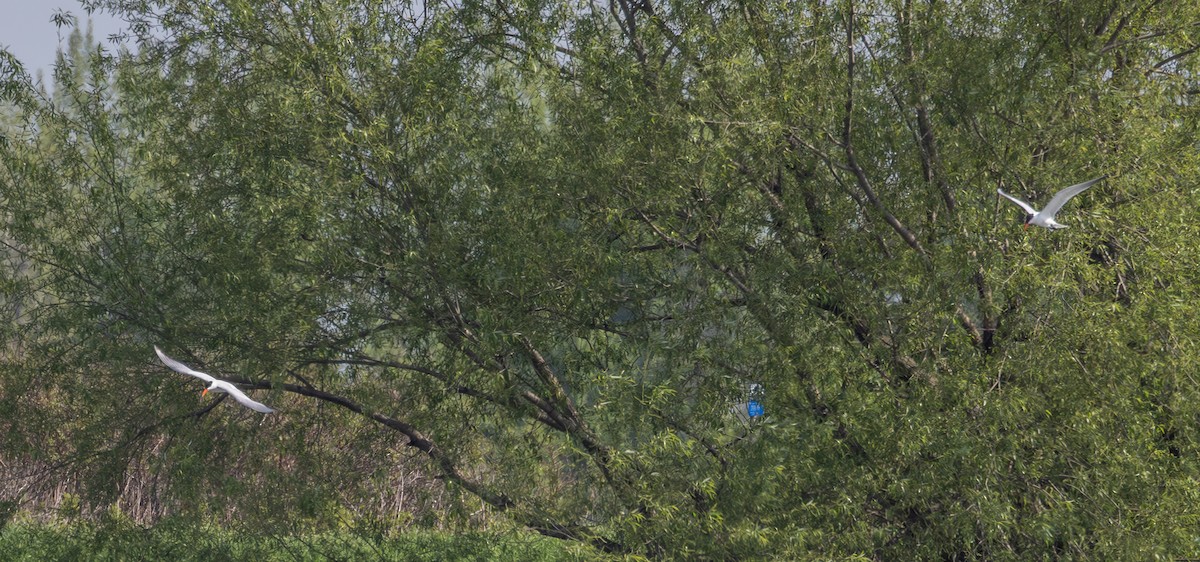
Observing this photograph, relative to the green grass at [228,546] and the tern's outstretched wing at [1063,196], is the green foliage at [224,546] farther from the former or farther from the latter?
the tern's outstretched wing at [1063,196]

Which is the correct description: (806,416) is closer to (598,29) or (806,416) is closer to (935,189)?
(935,189)

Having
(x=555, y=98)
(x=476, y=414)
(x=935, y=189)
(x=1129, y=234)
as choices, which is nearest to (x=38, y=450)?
(x=476, y=414)

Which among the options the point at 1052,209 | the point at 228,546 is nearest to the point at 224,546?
the point at 228,546

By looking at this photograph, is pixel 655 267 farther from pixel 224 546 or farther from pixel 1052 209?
pixel 224 546

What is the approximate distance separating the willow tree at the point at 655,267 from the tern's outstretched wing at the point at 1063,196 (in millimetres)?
236

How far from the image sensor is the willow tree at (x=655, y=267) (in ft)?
24.1

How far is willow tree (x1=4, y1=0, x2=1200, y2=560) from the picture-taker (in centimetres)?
733

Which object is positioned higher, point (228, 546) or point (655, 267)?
point (655, 267)

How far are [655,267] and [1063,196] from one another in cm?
251

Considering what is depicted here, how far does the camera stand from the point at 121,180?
32.3 ft

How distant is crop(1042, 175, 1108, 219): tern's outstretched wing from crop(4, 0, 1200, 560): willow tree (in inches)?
9.3

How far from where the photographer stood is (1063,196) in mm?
6934

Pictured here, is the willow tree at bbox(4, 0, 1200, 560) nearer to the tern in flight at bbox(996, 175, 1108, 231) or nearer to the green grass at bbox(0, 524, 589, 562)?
the tern in flight at bbox(996, 175, 1108, 231)

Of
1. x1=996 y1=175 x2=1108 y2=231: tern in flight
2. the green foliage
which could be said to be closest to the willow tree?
x1=996 y1=175 x2=1108 y2=231: tern in flight
